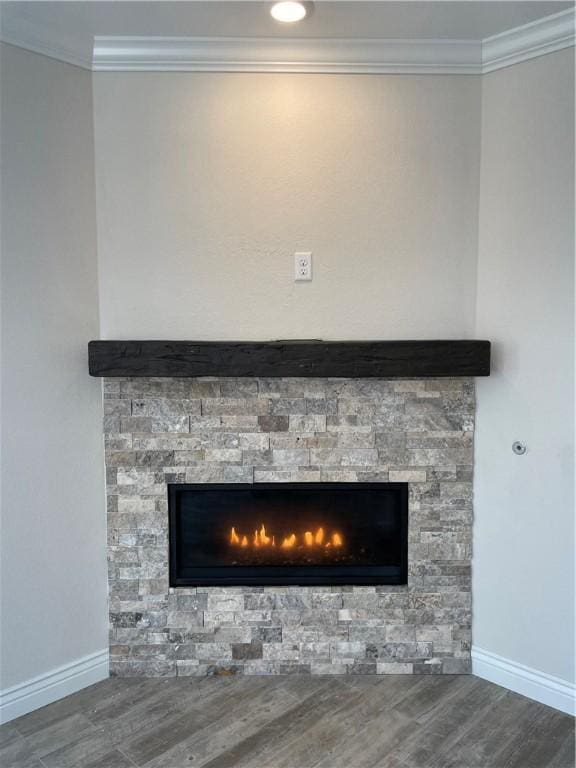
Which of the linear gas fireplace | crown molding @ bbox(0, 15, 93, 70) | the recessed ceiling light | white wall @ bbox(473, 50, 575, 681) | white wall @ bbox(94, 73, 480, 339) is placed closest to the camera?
the recessed ceiling light

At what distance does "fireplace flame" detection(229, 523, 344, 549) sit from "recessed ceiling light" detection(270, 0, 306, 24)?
1.77m

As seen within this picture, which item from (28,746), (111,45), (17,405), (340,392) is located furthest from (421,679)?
(111,45)

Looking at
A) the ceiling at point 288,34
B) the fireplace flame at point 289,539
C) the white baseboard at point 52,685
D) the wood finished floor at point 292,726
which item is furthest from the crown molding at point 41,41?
the wood finished floor at point 292,726

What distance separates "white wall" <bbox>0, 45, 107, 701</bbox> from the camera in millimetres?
1933

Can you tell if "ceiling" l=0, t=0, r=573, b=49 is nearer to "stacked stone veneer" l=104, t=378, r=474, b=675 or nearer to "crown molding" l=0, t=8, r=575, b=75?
"crown molding" l=0, t=8, r=575, b=75

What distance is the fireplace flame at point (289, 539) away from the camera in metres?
2.24

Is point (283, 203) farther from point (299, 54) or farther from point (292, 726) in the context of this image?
point (292, 726)

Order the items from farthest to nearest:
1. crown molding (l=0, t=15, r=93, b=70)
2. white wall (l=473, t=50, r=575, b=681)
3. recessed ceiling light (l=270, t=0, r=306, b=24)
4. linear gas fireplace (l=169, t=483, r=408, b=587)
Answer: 1. linear gas fireplace (l=169, t=483, r=408, b=587)
2. white wall (l=473, t=50, r=575, b=681)
3. crown molding (l=0, t=15, r=93, b=70)
4. recessed ceiling light (l=270, t=0, r=306, b=24)

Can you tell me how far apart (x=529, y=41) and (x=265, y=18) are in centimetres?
90

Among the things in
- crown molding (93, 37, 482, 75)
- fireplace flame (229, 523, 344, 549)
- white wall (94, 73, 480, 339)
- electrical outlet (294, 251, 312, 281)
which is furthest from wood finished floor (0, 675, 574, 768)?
crown molding (93, 37, 482, 75)

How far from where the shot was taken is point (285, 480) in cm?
216

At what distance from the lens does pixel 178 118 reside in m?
2.05

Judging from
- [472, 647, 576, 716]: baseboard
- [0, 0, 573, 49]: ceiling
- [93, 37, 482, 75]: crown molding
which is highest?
[0, 0, 573, 49]: ceiling

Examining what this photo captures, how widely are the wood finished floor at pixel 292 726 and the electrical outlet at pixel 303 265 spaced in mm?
1541
